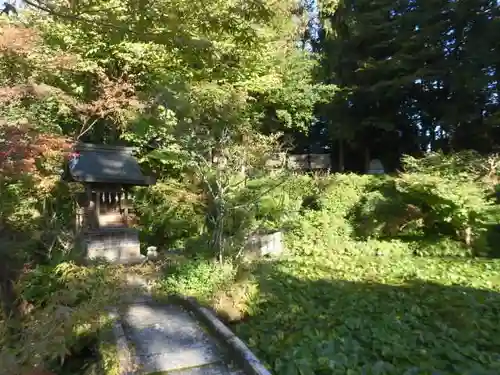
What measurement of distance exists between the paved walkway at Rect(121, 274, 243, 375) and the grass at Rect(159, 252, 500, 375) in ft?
1.49

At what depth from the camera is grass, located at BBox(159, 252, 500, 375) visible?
358cm

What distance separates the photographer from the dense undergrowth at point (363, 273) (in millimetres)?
3816

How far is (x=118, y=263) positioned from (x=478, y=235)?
25.4ft

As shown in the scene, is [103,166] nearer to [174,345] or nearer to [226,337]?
[174,345]

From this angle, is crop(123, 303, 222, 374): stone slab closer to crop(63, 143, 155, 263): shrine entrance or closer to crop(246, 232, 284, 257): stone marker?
crop(63, 143, 155, 263): shrine entrance

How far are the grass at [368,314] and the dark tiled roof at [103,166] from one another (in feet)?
7.64

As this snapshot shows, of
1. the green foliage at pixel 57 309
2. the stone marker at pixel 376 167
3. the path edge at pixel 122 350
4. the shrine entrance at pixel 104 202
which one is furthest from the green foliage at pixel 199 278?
the stone marker at pixel 376 167

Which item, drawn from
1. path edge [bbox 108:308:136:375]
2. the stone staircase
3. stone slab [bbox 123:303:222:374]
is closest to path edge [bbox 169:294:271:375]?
the stone staircase

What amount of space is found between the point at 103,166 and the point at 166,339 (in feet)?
13.1

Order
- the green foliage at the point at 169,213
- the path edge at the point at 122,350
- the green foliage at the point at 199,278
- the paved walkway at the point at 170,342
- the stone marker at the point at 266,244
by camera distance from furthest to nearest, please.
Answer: the stone marker at the point at 266,244 → the green foliage at the point at 169,213 → the green foliage at the point at 199,278 → the paved walkway at the point at 170,342 → the path edge at the point at 122,350

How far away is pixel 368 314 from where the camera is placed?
4801mm

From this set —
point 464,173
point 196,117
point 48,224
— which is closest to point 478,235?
point 464,173

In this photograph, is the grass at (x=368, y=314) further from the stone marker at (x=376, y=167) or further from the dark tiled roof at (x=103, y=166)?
the stone marker at (x=376, y=167)

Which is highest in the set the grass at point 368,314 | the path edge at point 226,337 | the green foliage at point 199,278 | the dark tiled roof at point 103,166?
the dark tiled roof at point 103,166
